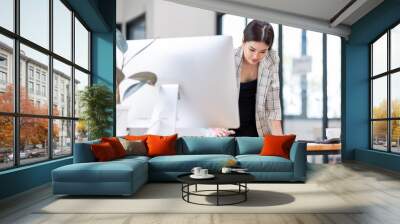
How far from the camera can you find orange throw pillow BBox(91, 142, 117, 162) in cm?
464

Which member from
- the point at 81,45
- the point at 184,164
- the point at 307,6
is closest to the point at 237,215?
the point at 184,164

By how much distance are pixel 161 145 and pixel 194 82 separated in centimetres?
101

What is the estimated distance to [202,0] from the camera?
23.3ft

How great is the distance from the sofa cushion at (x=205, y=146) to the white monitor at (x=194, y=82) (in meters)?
0.29

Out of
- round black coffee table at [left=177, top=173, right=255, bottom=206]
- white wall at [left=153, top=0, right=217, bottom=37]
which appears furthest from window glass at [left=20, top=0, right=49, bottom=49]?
white wall at [left=153, top=0, right=217, bottom=37]

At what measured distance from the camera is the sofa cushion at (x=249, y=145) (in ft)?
18.6

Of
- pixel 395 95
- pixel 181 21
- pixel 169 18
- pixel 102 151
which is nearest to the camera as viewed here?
pixel 102 151

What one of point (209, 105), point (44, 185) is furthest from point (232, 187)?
point (44, 185)

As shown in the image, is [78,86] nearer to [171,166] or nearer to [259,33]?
[171,166]

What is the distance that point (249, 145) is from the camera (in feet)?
18.7

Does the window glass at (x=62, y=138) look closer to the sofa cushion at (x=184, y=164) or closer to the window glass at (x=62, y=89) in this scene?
the window glass at (x=62, y=89)

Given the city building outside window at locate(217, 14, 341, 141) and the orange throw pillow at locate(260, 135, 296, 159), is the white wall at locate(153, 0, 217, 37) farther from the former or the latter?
the orange throw pillow at locate(260, 135, 296, 159)

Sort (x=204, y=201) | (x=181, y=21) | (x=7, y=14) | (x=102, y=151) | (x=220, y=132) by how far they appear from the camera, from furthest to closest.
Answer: (x=181, y=21)
(x=220, y=132)
(x=102, y=151)
(x=7, y=14)
(x=204, y=201)

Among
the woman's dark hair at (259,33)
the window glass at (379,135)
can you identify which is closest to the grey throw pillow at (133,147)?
the woman's dark hair at (259,33)
